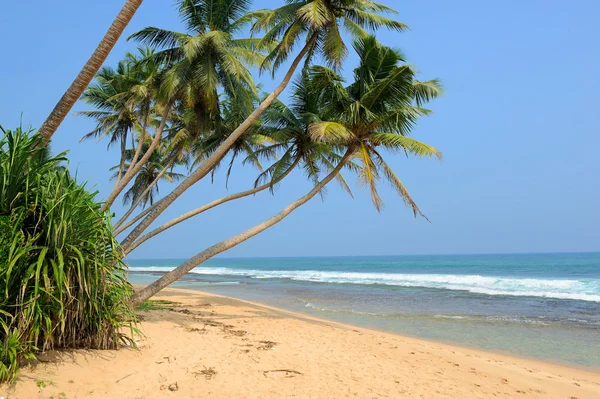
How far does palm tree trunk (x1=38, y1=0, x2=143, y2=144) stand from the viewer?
5598 millimetres

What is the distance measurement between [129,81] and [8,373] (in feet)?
43.7

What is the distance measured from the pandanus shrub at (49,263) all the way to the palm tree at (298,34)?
459cm

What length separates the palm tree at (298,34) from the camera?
31.7 feet

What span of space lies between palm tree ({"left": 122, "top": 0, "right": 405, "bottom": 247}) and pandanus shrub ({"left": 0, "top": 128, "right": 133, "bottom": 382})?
181 inches

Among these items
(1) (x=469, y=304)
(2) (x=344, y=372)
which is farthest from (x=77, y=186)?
(1) (x=469, y=304)

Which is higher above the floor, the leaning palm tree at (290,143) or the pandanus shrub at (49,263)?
the leaning palm tree at (290,143)

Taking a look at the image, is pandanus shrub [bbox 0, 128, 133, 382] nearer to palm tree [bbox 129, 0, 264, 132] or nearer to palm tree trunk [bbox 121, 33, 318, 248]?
palm tree trunk [bbox 121, 33, 318, 248]

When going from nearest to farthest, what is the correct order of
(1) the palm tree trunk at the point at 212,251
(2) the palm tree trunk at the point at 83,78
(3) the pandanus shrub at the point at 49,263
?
(3) the pandanus shrub at the point at 49,263, (2) the palm tree trunk at the point at 83,78, (1) the palm tree trunk at the point at 212,251

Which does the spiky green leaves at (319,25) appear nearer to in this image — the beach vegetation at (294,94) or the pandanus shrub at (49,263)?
the beach vegetation at (294,94)

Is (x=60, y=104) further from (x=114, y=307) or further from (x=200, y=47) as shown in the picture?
(x=200, y=47)

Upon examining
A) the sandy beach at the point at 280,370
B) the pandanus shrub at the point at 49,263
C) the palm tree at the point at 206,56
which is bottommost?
the sandy beach at the point at 280,370

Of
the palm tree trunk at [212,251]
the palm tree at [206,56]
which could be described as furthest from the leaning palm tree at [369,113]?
the palm tree at [206,56]

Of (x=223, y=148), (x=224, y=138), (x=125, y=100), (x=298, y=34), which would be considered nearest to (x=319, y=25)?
(x=298, y=34)

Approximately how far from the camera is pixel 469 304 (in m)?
16.6
